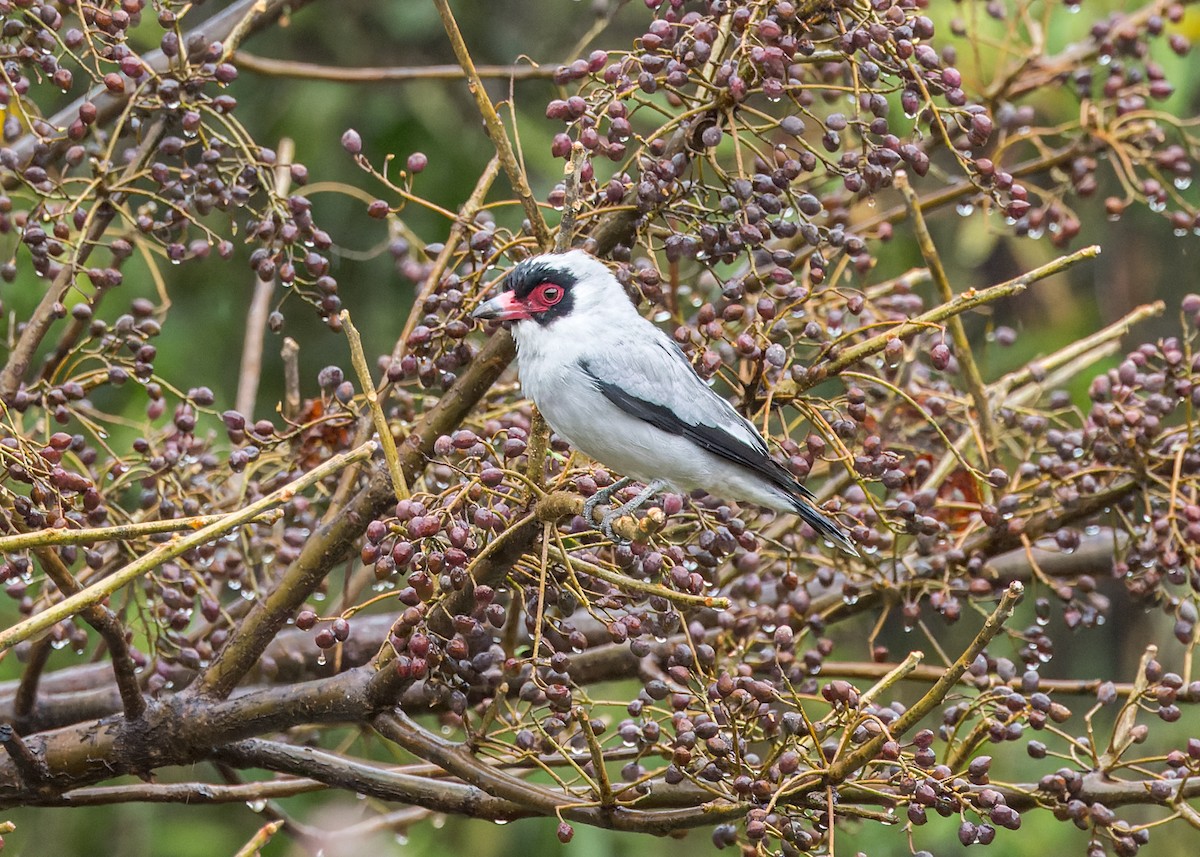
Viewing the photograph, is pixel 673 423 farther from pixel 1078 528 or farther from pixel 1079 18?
pixel 1079 18

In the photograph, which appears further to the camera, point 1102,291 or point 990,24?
point 1102,291

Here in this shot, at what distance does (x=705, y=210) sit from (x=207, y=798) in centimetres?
154

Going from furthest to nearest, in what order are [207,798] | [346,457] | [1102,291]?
[1102,291] < [207,798] < [346,457]

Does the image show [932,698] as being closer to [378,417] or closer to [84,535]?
[378,417]

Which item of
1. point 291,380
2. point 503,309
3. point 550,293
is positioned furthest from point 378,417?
point 291,380

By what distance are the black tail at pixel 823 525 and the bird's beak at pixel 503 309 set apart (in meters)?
0.72

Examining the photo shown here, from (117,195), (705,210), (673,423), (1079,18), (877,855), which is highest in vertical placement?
(1079,18)

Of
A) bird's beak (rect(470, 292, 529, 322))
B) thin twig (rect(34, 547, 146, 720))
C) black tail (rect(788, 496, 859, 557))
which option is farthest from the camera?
black tail (rect(788, 496, 859, 557))

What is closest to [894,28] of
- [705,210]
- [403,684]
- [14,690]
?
[705,210]

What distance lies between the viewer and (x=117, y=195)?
271 cm

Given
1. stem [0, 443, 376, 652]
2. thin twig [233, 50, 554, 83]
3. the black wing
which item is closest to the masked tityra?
the black wing

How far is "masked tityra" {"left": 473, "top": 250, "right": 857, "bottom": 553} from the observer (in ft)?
9.33

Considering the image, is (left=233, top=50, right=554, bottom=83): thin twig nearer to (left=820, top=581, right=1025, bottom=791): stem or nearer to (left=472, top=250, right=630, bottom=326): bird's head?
(left=472, top=250, right=630, bottom=326): bird's head

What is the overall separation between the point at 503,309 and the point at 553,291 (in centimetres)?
41
